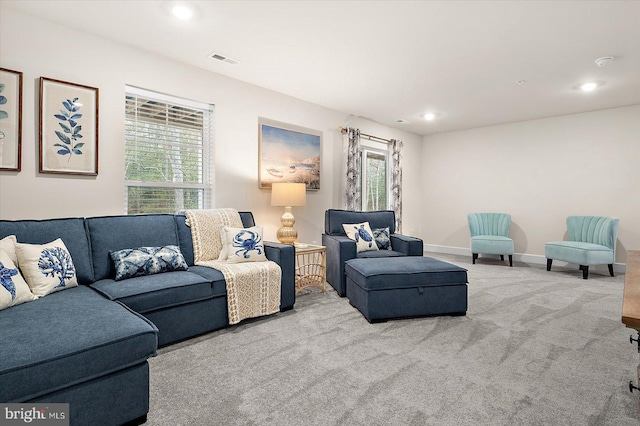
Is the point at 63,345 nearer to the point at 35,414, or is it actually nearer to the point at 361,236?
the point at 35,414

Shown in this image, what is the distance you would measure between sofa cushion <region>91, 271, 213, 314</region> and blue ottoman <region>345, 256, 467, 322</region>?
134 centimetres

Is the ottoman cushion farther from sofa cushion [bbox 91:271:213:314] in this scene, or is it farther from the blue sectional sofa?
sofa cushion [bbox 91:271:213:314]

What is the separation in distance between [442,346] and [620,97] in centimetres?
472

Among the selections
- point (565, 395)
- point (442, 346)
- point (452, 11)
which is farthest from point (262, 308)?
point (452, 11)

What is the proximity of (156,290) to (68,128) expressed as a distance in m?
1.67

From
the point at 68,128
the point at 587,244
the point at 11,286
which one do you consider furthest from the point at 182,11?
the point at 587,244

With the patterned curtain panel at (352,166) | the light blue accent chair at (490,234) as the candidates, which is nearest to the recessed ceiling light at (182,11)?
the patterned curtain panel at (352,166)

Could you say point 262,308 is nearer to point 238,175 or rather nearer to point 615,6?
point 238,175

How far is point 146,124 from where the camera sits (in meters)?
3.39

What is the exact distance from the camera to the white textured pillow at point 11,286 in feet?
5.98

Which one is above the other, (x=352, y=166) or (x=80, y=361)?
(x=352, y=166)

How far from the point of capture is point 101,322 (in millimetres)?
1637

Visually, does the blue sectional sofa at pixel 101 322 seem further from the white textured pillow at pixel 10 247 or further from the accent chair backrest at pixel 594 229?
the accent chair backrest at pixel 594 229

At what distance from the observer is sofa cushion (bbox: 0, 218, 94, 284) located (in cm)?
227
